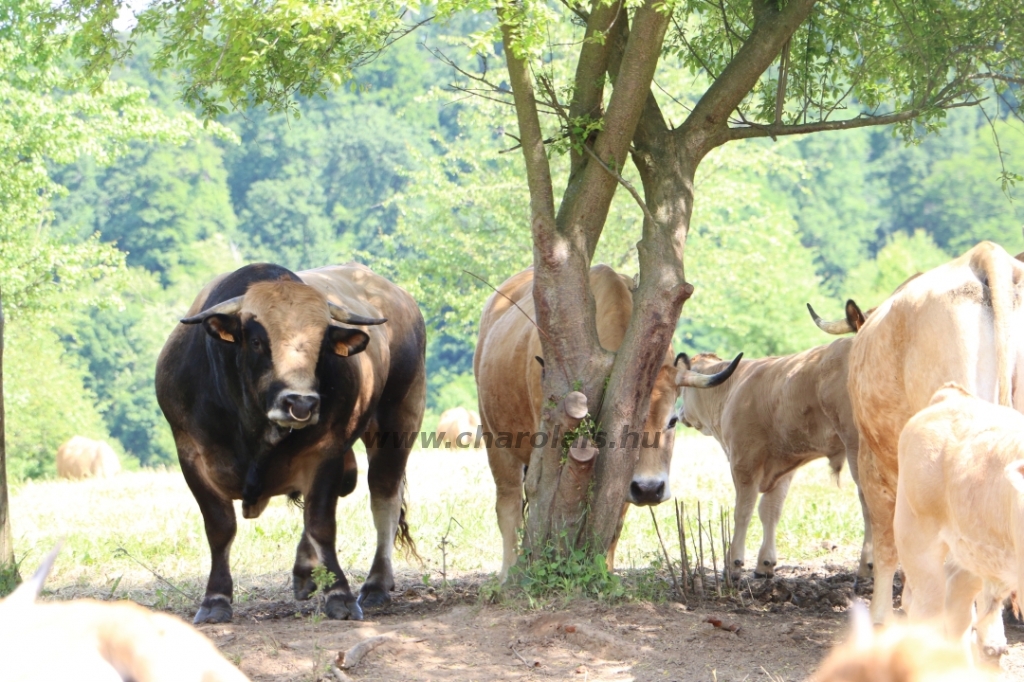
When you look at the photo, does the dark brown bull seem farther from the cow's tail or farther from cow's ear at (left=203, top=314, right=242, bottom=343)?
the cow's tail

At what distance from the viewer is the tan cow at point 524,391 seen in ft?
25.3

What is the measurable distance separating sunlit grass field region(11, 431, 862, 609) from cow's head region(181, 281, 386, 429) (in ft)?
5.26

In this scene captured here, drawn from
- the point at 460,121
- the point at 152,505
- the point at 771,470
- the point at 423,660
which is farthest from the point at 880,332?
the point at 460,121

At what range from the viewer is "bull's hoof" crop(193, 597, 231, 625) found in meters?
7.45

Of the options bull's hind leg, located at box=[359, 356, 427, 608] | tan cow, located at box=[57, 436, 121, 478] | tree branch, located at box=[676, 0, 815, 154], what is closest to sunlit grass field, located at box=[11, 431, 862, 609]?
bull's hind leg, located at box=[359, 356, 427, 608]

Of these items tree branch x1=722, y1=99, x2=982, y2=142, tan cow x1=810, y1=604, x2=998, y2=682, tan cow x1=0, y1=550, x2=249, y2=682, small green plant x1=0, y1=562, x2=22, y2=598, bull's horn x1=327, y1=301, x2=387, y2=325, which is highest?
tree branch x1=722, y1=99, x2=982, y2=142

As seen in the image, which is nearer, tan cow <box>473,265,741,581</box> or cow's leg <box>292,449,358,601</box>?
tan cow <box>473,265,741,581</box>

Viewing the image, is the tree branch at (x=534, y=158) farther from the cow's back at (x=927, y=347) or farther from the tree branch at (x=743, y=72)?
the cow's back at (x=927, y=347)

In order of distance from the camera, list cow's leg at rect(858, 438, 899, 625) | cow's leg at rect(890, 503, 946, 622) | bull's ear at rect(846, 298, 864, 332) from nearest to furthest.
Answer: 1. cow's leg at rect(890, 503, 946, 622)
2. cow's leg at rect(858, 438, 899, 625)
3. bull's ear at rect(846, 298, 864, 332)

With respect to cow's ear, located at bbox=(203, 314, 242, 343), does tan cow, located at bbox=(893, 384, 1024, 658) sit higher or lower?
lower

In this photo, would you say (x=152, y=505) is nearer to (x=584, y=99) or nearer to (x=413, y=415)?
(x=413, y=415)

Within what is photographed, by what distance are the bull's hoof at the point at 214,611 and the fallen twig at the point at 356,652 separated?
1731 mm

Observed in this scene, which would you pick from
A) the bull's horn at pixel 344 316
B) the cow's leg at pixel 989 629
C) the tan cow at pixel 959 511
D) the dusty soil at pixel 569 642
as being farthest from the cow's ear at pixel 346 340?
the cow's leg at pixel 989 629

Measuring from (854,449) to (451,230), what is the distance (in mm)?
28916
